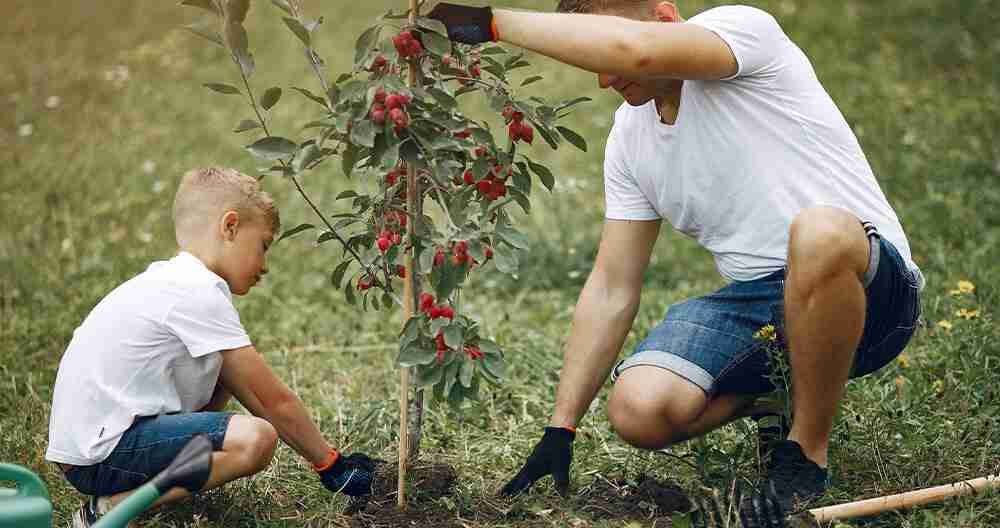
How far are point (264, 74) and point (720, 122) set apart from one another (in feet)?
16.3

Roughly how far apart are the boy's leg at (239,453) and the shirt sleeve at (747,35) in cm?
122

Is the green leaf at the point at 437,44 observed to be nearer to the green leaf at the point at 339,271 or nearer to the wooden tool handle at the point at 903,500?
the green leaf at the point at 339,271

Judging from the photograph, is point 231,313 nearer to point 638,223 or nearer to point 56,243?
point 638,223

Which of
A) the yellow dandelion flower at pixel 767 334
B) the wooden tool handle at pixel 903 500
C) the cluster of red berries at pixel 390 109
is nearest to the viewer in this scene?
the cluster of red berries at pixel 390 109

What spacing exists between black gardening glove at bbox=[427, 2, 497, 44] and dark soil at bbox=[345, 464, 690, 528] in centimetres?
97

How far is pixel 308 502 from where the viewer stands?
8.73 ft

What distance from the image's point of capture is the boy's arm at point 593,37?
2191mm

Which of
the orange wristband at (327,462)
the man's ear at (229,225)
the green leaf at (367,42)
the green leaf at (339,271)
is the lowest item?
the orange wristband at (327,462)

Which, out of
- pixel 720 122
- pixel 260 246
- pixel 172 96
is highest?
pixel 720 122

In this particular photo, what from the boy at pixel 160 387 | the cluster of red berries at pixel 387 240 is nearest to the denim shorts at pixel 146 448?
the boy at pixel 160 387

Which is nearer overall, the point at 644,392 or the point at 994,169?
the point at 644,392

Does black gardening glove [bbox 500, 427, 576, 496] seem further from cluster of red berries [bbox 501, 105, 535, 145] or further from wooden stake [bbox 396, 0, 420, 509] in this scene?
cluster of red berries [bbox 501, 105, 535, 145]

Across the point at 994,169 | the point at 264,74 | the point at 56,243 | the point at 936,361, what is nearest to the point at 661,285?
the point at 936,361

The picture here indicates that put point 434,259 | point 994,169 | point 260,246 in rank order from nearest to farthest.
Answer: point 434,259 → point 260,246 → point 994,169
